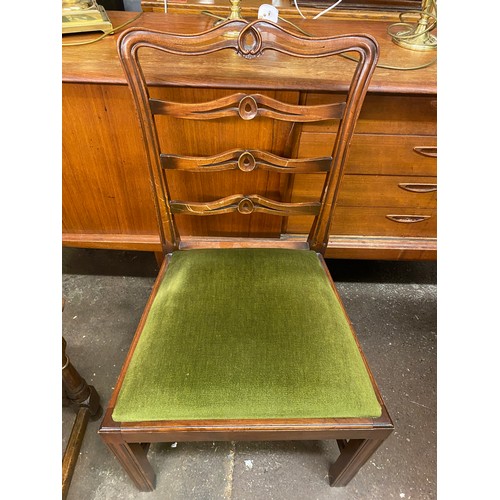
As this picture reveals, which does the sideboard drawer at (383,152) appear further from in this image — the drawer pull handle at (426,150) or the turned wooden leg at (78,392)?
the turned wooden leg at (78,392)

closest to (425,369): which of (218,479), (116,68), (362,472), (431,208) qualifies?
(362,472)

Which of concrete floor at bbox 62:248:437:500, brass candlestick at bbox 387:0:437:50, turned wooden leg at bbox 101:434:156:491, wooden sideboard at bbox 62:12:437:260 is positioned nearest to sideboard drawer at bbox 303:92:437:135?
wooden sideboard at bbox 62:12:437:260

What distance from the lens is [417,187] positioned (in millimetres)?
1218

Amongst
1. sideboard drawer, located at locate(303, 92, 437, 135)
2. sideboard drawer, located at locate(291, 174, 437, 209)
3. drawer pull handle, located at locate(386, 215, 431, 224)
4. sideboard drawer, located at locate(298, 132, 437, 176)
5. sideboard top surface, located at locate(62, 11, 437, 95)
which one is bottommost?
drawer pull handle, located at locate(386, 215, 431, 224)

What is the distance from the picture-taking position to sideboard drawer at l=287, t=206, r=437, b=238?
130cm

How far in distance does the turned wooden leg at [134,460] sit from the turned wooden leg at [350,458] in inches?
20.6

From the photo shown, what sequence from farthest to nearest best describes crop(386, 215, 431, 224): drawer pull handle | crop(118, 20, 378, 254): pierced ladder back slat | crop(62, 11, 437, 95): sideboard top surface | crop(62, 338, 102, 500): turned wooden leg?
crop(386, 215, 431, 224): drawer pull handle → crop(62, 338, 102, 500): turned wooden leg → crop(62, 11, 437, 95): sideboard top surface → crop(118, 20, 378, 254): pierced ladder back slat

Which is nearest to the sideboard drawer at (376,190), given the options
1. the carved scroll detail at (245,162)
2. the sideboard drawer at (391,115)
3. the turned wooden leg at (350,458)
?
the sideboard drawer at (391,115)

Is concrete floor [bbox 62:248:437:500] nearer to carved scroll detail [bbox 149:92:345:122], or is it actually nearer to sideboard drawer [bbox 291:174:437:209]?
sideboard drawer [bbox 291:174:437:209]

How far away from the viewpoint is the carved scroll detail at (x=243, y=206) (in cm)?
96

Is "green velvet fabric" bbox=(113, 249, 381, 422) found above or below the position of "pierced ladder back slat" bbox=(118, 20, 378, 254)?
below

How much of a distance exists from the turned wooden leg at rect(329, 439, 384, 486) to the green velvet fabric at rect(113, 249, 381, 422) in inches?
5.4

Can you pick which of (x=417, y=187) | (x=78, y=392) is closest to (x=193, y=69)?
(x=417, y=187)

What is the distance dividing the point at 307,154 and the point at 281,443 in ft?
3.02
